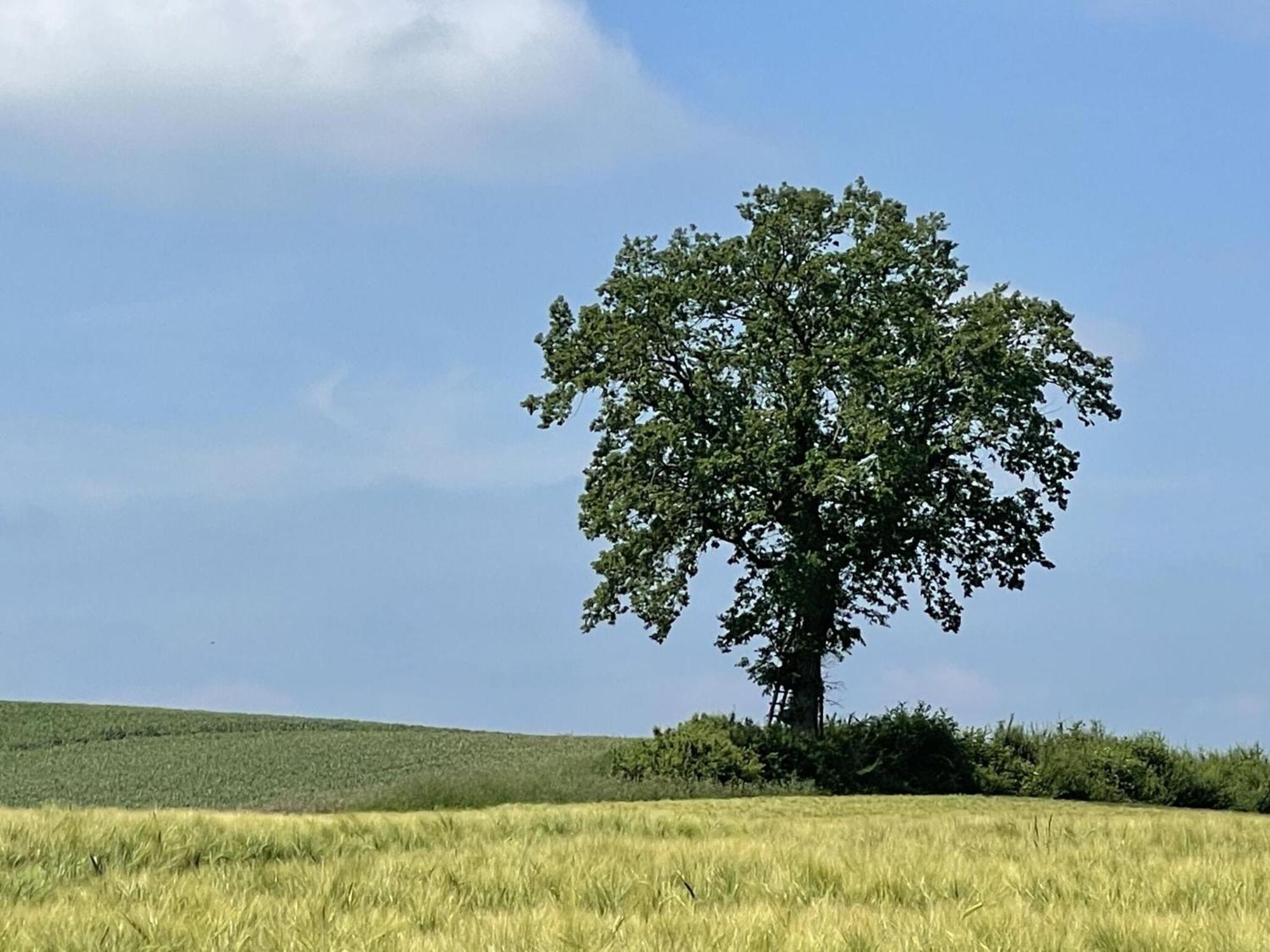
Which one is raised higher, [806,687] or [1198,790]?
[806,687]

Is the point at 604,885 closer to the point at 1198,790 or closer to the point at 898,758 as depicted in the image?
the point at 898,758

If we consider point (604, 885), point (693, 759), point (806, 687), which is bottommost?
point (604, 885)

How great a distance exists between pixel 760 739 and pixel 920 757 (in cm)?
398

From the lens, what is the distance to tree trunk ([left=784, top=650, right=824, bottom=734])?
A: 32.5 metres

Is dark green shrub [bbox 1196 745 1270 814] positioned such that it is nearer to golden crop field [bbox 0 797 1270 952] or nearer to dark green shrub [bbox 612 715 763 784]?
dark green shrub [bbox 612 715 763 784]

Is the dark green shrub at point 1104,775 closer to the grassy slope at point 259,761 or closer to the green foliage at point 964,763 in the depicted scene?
the green foliage at point 964,763

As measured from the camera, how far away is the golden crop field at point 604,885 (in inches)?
262

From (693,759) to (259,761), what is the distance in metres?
15.0

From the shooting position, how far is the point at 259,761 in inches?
1500

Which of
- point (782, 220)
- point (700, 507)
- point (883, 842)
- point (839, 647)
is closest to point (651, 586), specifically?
point (700, 507)

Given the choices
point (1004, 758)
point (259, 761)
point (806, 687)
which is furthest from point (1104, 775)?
point (259, 761)

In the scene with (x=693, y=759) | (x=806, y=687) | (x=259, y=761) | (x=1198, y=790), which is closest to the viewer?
(x=693, y=759)

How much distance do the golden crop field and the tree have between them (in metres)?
18.2

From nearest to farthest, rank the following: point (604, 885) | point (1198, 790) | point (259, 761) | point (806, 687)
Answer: point (604, 885), point (1198, 790), point (806, 687), point (259, 761)
